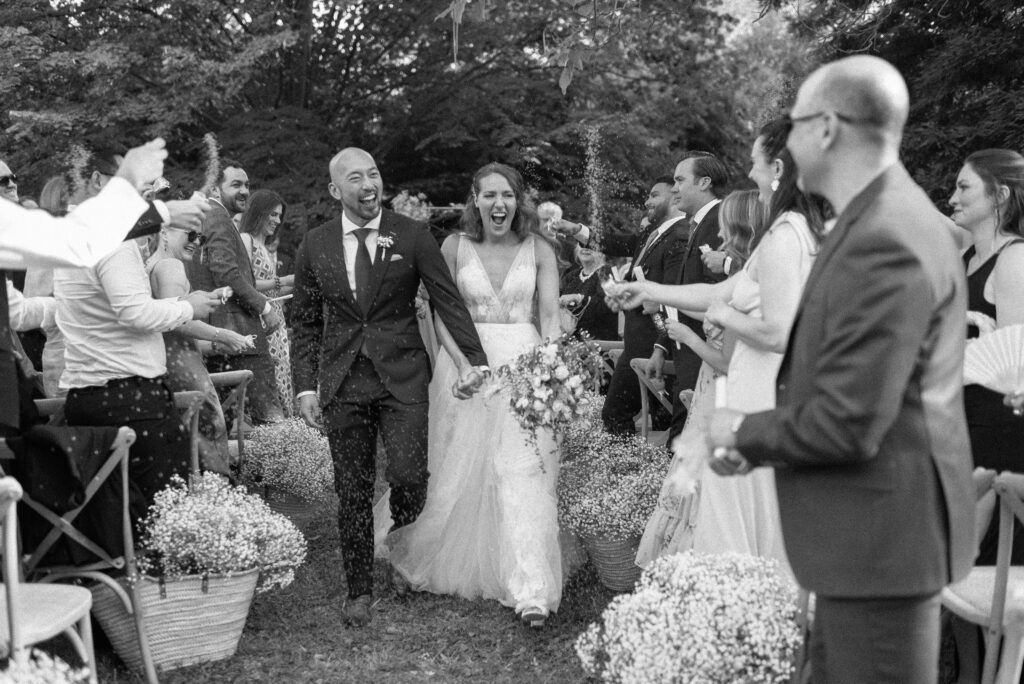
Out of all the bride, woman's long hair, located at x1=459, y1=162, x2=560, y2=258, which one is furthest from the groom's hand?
woman's long hair, located at x1=459, y1=162, x2=560, y2=258

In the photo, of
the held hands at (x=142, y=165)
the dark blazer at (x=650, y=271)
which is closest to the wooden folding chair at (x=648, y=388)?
the dark blazer at (x=650, y=271)

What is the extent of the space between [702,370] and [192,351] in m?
2.72

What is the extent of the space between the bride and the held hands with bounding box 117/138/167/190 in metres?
2.32

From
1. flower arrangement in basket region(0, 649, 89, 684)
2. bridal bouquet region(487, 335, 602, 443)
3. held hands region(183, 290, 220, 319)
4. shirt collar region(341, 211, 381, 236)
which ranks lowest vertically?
flower arrangement in basket region(0, 649, 89, 684)

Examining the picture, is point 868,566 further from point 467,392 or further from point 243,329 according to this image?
point 243,329

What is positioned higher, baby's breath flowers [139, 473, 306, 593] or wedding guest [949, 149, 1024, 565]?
wedding guest [949, 149, 1024, 565]

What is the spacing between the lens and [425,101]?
14.0 metres

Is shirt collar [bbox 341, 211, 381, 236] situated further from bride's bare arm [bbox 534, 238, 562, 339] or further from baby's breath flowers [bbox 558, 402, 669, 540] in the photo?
baby's breath flowers [bbox 558, 402, 669, 540]

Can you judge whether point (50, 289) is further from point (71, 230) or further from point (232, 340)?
point (71, 230)

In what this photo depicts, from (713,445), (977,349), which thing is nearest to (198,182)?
(977,349)

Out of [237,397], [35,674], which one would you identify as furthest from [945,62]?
[35,674]

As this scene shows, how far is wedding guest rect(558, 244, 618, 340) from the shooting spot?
30.0 feet

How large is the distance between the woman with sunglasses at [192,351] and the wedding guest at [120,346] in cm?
68

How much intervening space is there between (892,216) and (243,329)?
594cm
